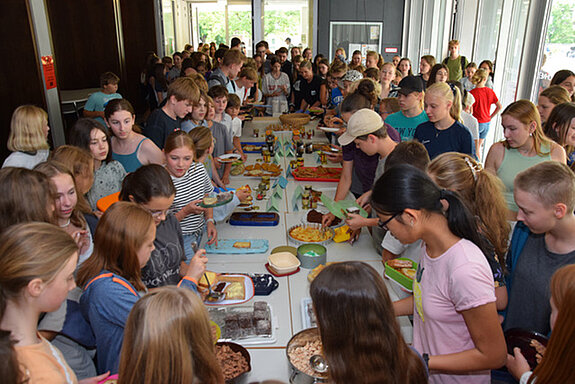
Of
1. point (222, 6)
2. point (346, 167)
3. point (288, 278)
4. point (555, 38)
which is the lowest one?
point (288, 278)

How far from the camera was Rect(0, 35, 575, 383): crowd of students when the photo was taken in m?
1.21

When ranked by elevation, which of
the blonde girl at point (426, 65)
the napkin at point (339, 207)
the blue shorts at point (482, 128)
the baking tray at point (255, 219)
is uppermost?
the blonde girl at point (426, 65)

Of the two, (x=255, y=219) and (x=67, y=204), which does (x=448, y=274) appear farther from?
(x=255, y=219)

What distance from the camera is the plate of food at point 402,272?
2.11 meters

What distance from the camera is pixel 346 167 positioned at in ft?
11.4

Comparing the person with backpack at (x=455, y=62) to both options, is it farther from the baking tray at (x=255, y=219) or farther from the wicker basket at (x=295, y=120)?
the baking tray at (x=255, y=219)

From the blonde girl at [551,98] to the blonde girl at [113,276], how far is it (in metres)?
3.31

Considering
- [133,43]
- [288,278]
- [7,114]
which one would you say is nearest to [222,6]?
[133,43]

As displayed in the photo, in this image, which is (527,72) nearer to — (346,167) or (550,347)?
(346,167)

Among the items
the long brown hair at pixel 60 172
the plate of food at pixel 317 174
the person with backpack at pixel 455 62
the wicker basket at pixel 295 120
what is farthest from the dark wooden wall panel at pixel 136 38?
the long brown hair at pixel 60 172

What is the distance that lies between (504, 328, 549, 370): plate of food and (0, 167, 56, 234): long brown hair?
6.77 feet

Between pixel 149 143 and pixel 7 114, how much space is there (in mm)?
3588

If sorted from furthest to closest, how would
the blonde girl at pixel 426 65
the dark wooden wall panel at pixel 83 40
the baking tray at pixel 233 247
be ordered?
the dark wooden wall panel at pixel 83 40, the blonde girl at pixel 426 65, the baking tray at pixel 233 247

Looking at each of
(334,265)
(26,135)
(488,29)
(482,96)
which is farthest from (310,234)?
(488,29)
